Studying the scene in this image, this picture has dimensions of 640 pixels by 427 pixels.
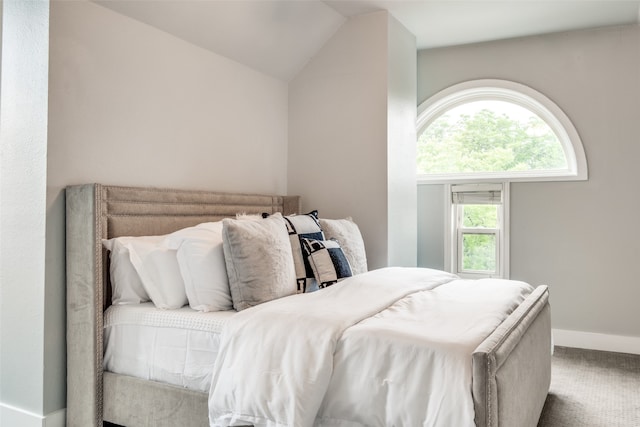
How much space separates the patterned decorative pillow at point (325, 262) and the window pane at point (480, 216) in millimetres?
2096

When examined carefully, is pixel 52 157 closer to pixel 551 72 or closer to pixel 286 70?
pixel 286 70

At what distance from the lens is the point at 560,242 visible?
448cm

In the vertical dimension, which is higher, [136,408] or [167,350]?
[167,350]

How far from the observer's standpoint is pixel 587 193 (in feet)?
14.3

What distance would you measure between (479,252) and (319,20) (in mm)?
2471

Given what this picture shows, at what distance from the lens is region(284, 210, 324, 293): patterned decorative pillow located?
2.98 m

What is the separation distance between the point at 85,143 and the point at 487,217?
3452mm

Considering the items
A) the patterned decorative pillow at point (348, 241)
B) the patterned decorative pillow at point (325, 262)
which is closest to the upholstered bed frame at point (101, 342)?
the patterned decorative pillow at point (325, 262)

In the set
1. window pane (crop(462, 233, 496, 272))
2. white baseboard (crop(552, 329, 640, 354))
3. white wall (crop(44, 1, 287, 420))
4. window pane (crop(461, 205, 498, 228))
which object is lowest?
white baseboard (crop(552, 329, 640, 354))

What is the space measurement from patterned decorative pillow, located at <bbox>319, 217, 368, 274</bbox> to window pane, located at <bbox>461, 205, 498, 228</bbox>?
1.67 meters

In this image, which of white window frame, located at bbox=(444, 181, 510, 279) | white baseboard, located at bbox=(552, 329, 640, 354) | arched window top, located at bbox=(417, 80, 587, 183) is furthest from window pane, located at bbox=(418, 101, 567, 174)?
white baseboard, located at bbox=(552, 329, 640, 354)

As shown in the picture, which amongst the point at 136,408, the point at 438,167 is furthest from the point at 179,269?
the point at 438,167

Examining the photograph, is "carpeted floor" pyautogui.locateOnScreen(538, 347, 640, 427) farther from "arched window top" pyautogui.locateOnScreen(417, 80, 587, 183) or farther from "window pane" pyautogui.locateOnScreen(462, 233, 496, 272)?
"arched window top" pyautogui.locateOnScreen(417, 80, 587, 183)

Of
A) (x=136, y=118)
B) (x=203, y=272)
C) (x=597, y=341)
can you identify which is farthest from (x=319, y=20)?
(x=597, y=341)
